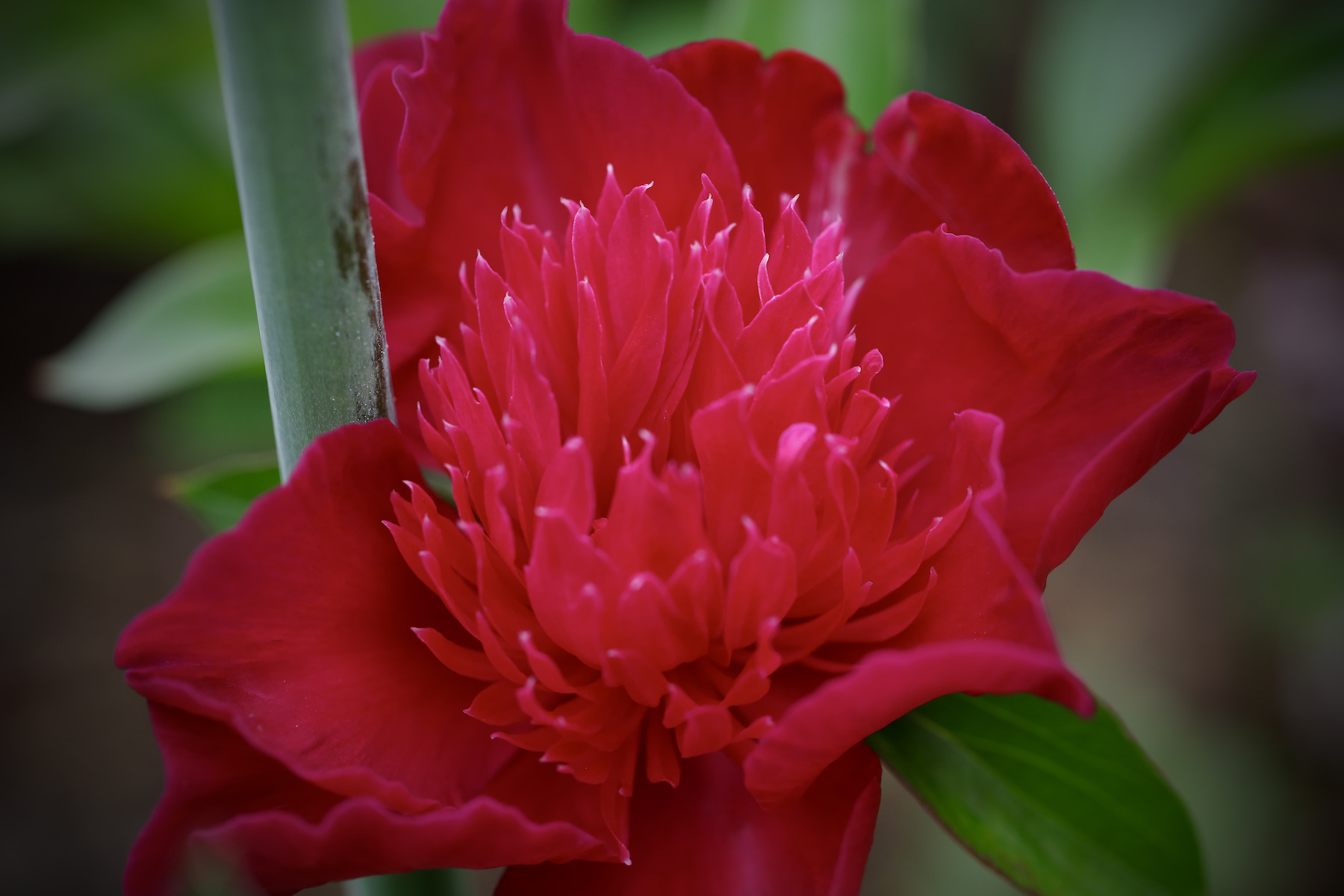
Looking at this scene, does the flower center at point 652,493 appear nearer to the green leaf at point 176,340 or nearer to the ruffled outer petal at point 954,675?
the ruffled outer petal at point 954,675

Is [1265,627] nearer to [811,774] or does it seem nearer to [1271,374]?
[1271,374]

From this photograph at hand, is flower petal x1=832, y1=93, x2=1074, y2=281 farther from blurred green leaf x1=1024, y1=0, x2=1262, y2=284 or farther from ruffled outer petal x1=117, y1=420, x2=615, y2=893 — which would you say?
blurred green leaf x1=1024, y1=0, x2=1262, y2=284

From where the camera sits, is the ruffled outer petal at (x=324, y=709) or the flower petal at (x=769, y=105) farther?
the flower petal at (x=769, y=105)

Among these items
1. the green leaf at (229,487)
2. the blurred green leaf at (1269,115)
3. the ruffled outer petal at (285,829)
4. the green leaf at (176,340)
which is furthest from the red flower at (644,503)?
the blurred green leaf at (1269,115)

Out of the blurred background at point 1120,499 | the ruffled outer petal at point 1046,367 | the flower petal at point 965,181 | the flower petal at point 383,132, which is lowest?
the blurred background at point 1120,499

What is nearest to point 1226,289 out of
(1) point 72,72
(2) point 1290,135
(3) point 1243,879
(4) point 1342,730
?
(2) point 1290,135

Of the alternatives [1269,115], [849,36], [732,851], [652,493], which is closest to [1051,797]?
[732,851]
